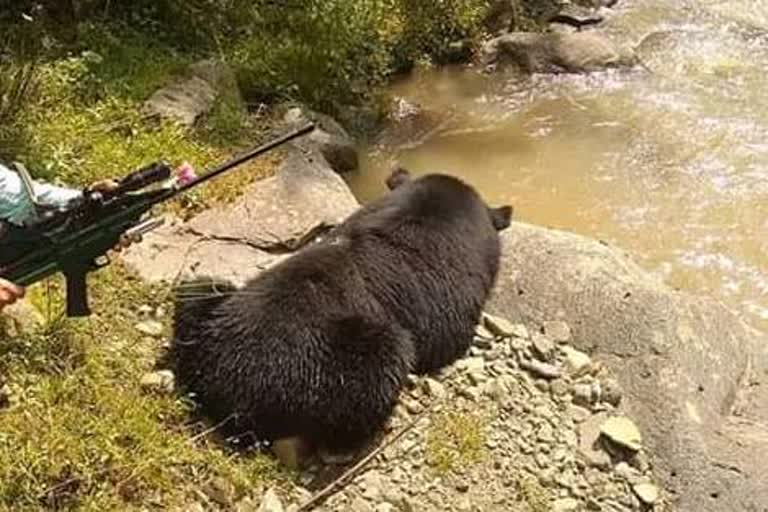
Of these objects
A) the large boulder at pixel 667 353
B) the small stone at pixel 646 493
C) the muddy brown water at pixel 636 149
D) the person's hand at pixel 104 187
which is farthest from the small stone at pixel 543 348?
the person's hand at pixel 104 187

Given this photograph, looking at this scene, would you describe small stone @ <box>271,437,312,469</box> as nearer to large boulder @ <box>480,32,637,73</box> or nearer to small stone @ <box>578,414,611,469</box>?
small stone @ <box>578,414,611,469</box>

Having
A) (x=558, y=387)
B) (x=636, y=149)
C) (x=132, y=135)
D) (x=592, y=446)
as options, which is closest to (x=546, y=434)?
(x=592, y=446)

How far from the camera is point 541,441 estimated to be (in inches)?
189

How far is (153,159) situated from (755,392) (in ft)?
11.7

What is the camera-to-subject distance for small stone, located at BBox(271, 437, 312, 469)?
14.6 feet

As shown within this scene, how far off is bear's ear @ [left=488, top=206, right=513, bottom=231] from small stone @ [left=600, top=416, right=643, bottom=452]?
1489mm

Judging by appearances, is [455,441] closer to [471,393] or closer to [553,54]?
[471,393]

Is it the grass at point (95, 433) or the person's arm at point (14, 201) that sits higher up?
the person's arm at point (14, 201)

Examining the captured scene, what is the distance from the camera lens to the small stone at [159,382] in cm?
459

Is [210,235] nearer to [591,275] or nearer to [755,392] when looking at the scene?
[591,275]

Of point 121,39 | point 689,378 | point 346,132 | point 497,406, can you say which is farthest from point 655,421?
point 121,39

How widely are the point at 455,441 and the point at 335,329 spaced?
2.29ft

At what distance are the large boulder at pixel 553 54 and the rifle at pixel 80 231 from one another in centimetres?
591

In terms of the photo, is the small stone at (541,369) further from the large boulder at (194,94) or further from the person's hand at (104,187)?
the large boulder at (194,94)
